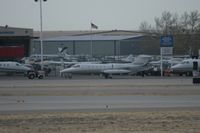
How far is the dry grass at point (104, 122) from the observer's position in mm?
14828

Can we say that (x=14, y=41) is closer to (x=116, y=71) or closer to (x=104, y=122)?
(x=116, y=71)

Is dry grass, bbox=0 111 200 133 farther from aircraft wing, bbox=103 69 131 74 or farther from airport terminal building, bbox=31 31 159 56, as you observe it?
airport terminal building, bbox=31 31 159 56

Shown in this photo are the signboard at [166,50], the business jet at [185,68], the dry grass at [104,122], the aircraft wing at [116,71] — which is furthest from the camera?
the signboard at [166,50]

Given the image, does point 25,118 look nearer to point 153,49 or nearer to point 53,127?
point 53,127

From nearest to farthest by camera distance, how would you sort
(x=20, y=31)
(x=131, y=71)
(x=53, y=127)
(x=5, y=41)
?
(x=53, y=127) → (x=131, y=71) → (x=20, y=31) → (x=5, y=41)

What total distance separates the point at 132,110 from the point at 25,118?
15.6 ft

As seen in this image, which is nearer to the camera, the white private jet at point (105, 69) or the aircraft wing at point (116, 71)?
the aircraft wing at point (116, 71)

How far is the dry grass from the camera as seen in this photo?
14828 mm

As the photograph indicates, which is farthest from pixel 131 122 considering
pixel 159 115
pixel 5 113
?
pixel 5 113

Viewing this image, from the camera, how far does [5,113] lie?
20.3 m

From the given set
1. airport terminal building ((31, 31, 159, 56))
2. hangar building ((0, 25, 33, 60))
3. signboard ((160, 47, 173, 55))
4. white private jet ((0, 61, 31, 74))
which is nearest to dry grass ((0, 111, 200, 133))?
signboard ((160, 47, 173, 55))

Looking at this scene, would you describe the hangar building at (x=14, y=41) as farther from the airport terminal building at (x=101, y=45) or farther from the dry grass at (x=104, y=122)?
the dry grass at (x=104, y=122)

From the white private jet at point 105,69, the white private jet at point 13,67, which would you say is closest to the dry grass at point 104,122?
the white private jet at point 105,69

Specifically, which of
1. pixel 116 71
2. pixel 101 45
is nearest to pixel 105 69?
pixel 116 71
